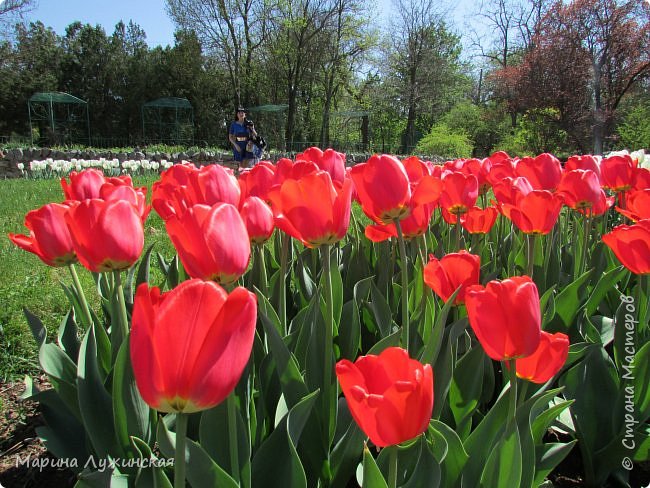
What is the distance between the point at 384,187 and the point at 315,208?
217 mm

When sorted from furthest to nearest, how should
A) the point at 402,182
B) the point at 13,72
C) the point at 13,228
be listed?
the point at 13,72 → the point at 13,228 → the point at 402,182

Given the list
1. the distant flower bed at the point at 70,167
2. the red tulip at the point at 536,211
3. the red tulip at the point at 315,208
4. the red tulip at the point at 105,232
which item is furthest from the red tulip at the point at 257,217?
the distant flower bed at the point at 70,167

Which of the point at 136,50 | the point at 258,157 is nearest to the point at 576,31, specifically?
the point at 258,157

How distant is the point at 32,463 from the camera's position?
151 centimetres

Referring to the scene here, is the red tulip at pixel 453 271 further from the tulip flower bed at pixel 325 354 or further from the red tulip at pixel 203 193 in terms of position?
the red tulip at pixel 203 193

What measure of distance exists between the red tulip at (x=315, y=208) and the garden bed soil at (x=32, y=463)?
3.21 ft

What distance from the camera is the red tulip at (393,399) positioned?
0.62m

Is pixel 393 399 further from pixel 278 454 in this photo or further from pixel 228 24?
pixel 228 24

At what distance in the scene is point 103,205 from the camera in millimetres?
1004

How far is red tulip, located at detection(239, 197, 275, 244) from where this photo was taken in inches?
46.1

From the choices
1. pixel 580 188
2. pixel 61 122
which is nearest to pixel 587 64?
pixel 580 188

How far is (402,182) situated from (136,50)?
35.3m

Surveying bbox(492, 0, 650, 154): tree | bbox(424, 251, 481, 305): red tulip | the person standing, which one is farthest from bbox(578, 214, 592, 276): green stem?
bbox(492, 0, 650, 154): tree

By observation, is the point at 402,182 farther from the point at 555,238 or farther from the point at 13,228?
the point at 13,228
